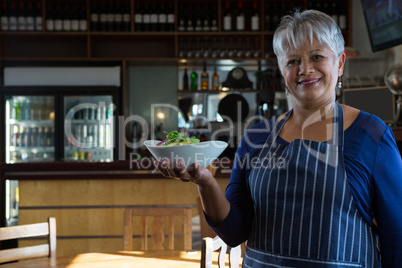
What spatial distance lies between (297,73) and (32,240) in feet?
9.18

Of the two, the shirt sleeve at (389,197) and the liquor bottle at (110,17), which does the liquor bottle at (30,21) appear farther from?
the shirt sleeve at (389,197)

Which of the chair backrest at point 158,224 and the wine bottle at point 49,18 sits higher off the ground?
the wine bottle at point 49,18

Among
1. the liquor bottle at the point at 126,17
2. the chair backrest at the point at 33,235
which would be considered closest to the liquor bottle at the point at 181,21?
the liquor bottle at the point at 126,17

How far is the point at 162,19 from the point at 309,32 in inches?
171

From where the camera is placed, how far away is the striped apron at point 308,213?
945 millimetres

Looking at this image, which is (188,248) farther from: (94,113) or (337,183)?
(94,113)

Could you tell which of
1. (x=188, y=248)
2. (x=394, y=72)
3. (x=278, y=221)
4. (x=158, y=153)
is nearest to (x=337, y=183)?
(x=278, y=221)

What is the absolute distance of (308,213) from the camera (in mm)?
962

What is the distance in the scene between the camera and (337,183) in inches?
37.6

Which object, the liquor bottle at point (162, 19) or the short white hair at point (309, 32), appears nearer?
the short white hair at point (309, 32)

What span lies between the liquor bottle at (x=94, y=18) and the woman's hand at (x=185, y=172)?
457cm

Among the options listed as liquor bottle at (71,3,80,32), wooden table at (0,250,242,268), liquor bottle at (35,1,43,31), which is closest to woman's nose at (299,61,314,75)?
wooden table at (0,250,242,268)

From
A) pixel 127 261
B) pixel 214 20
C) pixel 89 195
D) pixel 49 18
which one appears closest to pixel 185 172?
pixel 127 261

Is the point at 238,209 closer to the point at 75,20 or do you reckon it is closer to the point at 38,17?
the point at 75,20
